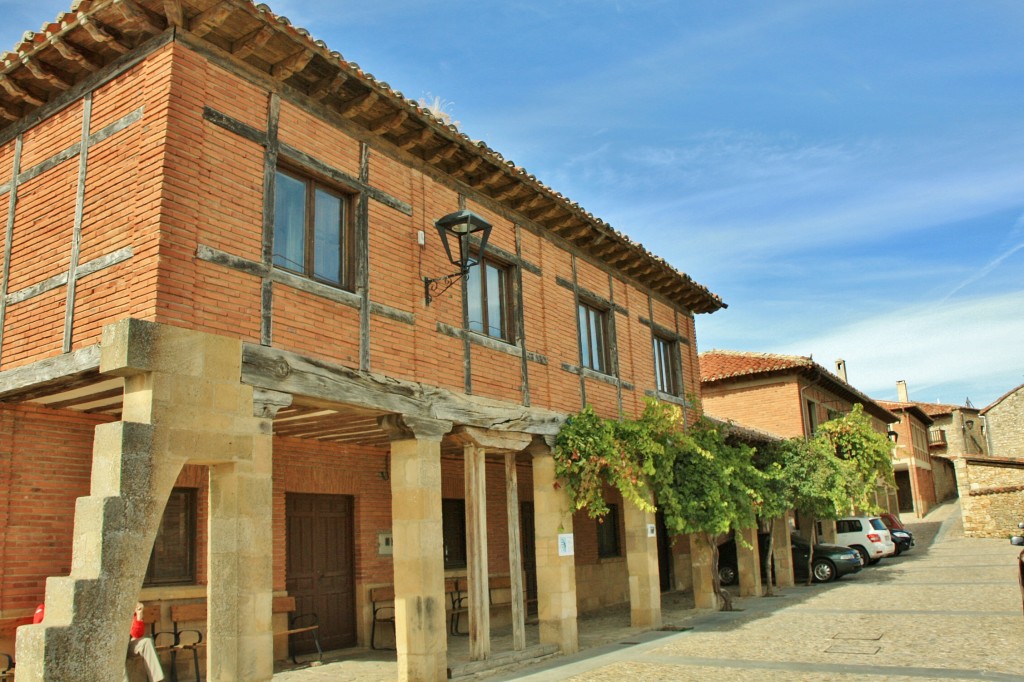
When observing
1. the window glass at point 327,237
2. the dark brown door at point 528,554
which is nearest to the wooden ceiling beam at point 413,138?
the window glass at point 327,237

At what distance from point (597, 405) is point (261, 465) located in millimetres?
7043

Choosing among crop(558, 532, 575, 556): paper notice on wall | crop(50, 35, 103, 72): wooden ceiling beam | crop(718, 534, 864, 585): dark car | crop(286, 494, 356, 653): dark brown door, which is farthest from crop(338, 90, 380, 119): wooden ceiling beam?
crop(718, 534, 864, 585): dark car

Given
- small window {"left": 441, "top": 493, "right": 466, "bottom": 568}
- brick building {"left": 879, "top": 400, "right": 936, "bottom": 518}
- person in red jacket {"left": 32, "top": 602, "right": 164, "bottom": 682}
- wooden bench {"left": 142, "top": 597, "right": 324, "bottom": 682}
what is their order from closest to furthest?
person in red jacket {"left": 32, "top": 602, "right": 164, "bottom": 682} < wooden bench {"left": 142, "top": 597, "right": 324, "bottom": 682} < small window {"left": 441, "top": 493, "right": 466, "bottom": 568} < brick building {"left": 879, "top": 400, "right": 936, "bottom": 518}

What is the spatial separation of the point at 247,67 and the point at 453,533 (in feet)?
28.9

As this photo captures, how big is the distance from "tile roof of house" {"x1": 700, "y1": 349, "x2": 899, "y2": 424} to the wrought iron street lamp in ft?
63.4

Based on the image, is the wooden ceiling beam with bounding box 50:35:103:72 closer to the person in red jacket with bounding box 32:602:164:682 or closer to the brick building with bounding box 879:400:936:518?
the person in red jacket with bounding box 32:602:164:682

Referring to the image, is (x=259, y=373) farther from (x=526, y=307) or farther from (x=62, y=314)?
(x=526, y=307)

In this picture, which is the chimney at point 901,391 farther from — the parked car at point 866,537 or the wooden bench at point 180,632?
the wooden bench at point 180,632

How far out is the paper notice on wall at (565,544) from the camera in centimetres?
1164

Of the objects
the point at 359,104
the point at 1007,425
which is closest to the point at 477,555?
the point at 359,104

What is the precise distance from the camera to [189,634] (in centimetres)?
959

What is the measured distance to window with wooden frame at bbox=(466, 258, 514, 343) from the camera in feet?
35.8

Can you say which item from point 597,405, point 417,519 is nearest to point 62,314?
point 417,519

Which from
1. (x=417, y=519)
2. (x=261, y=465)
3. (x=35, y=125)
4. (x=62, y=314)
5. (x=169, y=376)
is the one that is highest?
(x=35, y=125)
